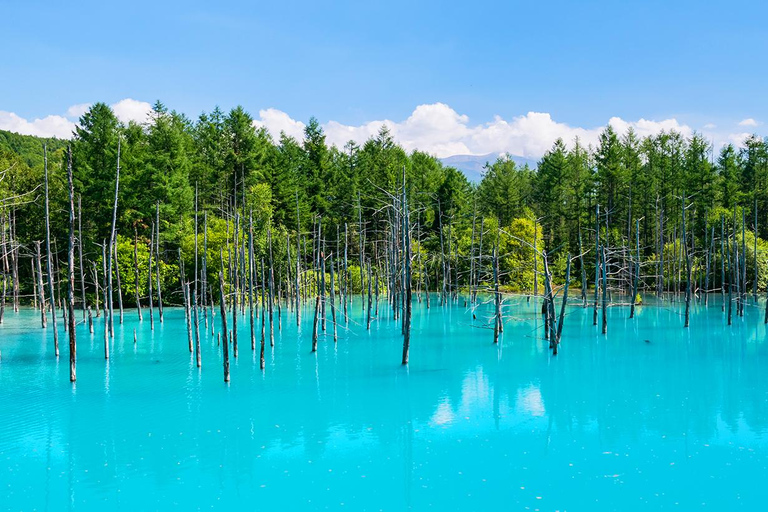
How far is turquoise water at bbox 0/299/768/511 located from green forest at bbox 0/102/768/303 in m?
12.8

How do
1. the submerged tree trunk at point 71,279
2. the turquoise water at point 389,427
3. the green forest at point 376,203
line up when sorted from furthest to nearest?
the green forest at point 376,203 < the submerged tree trunk at point 71,279 < the turquoise water at point 389,427

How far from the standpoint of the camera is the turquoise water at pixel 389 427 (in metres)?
11.7

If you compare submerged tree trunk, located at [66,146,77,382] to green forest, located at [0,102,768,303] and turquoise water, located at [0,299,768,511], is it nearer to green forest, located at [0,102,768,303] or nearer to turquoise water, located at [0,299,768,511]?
turquoise water, located at [0,299,768,511]

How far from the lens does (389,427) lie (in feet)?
52.1

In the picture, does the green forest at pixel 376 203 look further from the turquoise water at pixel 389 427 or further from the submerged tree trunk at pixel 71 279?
the submerged tree trunk at pixel 71 279

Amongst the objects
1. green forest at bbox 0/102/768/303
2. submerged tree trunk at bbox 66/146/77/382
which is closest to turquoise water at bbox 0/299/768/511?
submerged tree trunk at bbox 66/146/77/382

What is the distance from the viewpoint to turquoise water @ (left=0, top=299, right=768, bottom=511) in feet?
38.5

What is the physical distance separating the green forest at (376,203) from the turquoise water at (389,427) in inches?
505

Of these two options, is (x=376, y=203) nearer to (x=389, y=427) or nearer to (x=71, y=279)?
(x=71, y=279)

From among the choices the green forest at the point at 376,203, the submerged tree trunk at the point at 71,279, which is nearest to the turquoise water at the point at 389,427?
the submerged tree trunk at the point at 71,279

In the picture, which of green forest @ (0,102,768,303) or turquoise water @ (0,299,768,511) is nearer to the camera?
turquoise water @ (0,299,768,511)

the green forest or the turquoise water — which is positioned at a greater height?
the green forest

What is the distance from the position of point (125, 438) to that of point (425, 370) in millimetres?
10884

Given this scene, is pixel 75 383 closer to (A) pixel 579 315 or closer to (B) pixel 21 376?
(B) pixel 21 376
